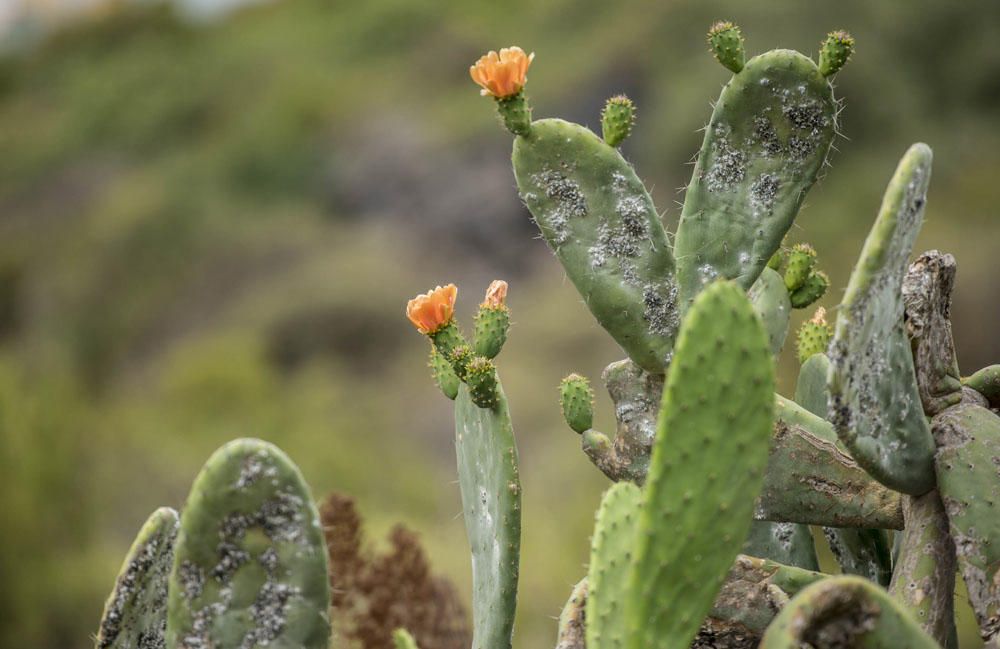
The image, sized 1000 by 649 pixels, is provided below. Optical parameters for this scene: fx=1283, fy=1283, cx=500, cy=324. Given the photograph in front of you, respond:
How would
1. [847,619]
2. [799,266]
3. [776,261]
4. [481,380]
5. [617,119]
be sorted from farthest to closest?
[776,261], [799,266], [617,119], [481,380], [847,619]

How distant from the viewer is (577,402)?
194 cm

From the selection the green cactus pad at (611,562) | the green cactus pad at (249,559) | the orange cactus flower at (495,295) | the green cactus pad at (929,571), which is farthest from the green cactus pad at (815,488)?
the green cactus pad at (249,559)

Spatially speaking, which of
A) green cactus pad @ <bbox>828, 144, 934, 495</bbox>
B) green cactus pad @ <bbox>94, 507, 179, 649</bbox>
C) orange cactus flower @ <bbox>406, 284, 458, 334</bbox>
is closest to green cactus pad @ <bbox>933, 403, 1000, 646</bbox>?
green cactus pad @ <bbox>828, 144, 934, 495</bbox>

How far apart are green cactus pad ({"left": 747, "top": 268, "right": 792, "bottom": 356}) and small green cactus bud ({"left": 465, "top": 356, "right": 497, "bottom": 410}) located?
520 mm

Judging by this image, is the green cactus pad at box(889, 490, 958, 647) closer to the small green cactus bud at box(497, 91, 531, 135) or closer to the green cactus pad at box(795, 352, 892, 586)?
the green cactus pad at box(795, 352, 892, 586)

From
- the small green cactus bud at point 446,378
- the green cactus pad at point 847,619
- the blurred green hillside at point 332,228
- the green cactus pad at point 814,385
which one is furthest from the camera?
the blurred green hillside at point 332,228

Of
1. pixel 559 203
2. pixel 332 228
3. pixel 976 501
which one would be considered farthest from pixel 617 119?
pixel 332 228

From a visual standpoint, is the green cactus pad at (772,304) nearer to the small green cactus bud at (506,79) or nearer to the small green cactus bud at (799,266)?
the small green cactus bud at (799,266)

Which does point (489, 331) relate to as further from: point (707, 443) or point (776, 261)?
point (776, 261)

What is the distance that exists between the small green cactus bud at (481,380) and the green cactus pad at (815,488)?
1.36ft

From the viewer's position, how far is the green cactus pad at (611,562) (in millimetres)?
1543

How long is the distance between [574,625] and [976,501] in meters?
0.60

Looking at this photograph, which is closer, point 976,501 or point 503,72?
point 976,501

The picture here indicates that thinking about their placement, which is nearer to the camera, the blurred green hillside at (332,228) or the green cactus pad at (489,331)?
the green cactus pad at (489,331)
